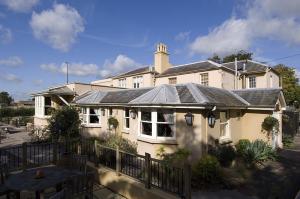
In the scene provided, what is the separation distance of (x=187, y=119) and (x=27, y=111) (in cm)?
4169

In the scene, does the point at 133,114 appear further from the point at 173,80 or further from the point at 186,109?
the point at 173,80

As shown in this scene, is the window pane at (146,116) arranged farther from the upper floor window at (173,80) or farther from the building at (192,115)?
the upper floor window at (173,80)

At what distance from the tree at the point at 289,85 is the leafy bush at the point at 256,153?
115ft

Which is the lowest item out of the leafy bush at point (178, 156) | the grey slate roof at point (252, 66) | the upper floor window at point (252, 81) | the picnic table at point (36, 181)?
the leafy bush at point (178, 156)

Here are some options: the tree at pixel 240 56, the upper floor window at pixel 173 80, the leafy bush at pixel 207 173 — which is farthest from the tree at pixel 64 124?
the tree at pixel 240 56

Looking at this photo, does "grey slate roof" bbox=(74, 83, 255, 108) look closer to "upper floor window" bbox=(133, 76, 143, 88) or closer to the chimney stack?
"upper floor window" bbox=(133, 76, 143, 88)

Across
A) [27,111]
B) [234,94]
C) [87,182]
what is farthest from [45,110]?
[27,111]

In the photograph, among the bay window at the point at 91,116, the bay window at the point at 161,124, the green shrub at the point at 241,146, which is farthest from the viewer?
the bay window at the point at 91,116

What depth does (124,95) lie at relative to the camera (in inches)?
748

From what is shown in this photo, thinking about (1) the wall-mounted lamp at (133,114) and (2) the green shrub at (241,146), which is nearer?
(2) the green shrub at (241,146)

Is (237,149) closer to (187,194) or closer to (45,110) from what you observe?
(187,194)

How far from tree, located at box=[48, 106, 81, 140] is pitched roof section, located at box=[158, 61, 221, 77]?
13593 mm

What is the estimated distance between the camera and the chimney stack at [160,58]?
98.3ft

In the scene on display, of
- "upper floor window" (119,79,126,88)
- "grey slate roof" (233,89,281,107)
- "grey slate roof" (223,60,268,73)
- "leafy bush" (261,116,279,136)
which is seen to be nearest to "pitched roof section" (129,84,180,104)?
"grey slate roof" (233,89,281,107)
